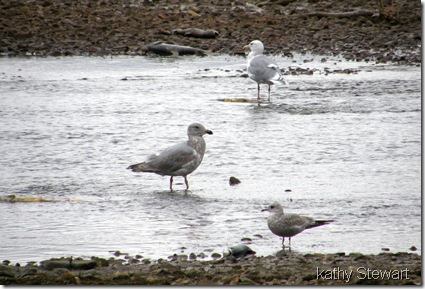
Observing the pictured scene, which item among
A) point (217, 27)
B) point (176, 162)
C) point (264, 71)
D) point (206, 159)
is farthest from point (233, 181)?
point (217, 27)

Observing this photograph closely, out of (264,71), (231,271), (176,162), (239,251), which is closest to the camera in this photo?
(231,271)

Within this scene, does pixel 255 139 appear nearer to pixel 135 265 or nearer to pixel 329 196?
pixel 329 196

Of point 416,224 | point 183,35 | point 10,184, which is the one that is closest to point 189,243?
point 416,224

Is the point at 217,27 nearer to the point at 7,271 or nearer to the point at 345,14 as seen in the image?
the point at 345,14

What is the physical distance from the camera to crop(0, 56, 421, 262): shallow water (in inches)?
326

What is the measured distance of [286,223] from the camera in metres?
7.77

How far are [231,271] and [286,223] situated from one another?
102cm

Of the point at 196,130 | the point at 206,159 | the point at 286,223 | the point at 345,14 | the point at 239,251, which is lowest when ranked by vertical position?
the point at 206,159

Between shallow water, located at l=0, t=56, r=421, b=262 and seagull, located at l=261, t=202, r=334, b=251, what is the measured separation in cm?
16

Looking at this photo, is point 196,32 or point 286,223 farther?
point 196,32

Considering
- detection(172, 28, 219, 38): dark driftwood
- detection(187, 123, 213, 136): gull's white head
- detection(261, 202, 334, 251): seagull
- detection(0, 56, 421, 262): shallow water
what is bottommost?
detection(0, 56, 421, 262): shallow water

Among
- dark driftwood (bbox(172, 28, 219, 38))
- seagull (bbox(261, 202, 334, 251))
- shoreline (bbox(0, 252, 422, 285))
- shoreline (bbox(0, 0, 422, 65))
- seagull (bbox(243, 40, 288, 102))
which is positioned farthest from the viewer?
dark driftwood (bbox(172, 28, 219, 38))

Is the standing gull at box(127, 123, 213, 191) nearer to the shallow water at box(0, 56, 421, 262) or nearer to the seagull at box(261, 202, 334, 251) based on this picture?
the shallow water at box(0, 56, 421, 262)

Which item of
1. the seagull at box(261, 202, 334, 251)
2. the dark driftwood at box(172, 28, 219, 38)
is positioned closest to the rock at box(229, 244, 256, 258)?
the seagull at box(261, 202, 334, 251)
